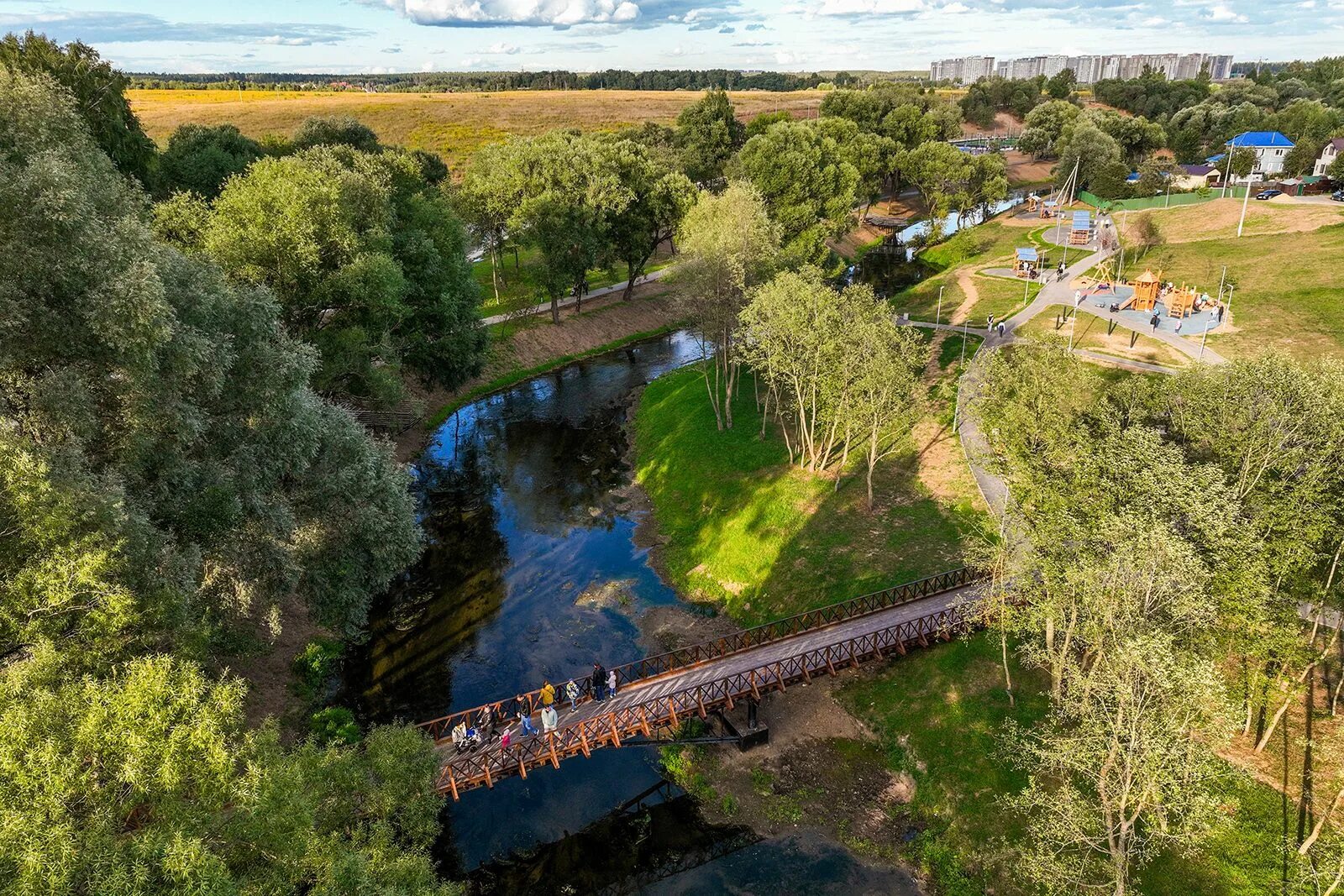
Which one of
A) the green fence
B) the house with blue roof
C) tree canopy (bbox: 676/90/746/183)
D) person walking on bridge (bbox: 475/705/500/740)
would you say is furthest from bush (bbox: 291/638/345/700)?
the house with blue roof

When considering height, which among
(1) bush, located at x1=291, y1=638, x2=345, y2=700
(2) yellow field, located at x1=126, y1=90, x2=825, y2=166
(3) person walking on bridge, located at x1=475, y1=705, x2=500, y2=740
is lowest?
(1) bush, located at x1=291, y1=638, x2=345, y2=700

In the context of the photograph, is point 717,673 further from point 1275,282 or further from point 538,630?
point 1275,282

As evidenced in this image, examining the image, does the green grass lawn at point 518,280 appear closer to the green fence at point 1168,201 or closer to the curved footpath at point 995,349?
the curved footpath at point 995,349

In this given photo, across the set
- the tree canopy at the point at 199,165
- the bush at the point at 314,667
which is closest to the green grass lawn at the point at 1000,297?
the bush at the point at 314,667

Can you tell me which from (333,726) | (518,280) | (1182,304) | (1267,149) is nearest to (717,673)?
(333,726)

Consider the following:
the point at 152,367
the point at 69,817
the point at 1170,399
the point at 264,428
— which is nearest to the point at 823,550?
the point at 1170,399

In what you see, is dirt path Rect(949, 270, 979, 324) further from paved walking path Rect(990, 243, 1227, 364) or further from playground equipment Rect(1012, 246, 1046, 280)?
playground equipment Rect(1012, 246, 1046, 280)
